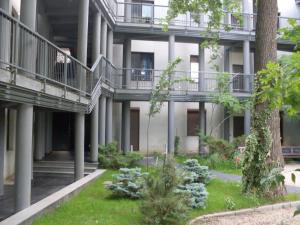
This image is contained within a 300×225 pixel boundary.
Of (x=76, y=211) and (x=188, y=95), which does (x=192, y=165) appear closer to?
(x=76, y=211)

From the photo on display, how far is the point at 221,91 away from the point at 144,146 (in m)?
5.97

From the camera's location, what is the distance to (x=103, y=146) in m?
16.3

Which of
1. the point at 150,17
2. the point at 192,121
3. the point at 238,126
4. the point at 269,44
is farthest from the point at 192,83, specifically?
the point at 269,44

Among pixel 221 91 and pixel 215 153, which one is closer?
pixel 215 153

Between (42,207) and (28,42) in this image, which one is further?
(42,207)

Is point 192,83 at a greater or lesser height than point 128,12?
lesser

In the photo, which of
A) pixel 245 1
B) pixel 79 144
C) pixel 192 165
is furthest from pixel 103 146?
pixel 245 1

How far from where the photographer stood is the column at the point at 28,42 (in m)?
7.89

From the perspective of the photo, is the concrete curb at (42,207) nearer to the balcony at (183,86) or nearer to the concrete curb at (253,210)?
the concrete curb at (253,210)

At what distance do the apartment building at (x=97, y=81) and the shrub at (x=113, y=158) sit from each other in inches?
21.3

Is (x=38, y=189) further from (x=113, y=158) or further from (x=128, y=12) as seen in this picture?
(x=128, y=12)

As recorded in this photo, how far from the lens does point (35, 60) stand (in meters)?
8.26

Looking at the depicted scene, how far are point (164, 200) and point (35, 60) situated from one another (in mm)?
3713

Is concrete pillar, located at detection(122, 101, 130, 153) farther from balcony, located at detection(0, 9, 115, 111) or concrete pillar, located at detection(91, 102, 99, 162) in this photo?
balcony, located at detection(0, 9, 115, 111)
